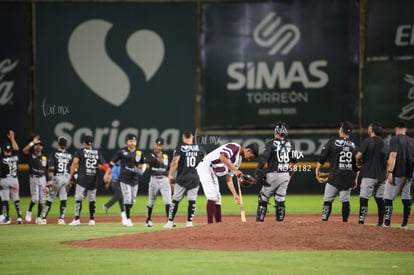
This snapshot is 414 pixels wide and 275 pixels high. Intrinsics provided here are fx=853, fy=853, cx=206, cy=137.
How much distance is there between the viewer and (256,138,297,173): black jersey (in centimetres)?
1736

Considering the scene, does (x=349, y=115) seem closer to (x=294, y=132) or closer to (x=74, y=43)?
(x=294, y=132)

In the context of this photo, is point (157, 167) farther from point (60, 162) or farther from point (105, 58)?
point (105, 58)

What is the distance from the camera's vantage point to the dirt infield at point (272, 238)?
1379 centimetres

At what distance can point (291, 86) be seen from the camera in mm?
32562

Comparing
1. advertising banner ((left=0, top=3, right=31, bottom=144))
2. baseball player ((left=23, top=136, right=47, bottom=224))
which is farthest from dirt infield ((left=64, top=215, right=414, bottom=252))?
advertising banner ((left=0, top=3, right=31, bottom=144))

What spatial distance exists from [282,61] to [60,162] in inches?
524

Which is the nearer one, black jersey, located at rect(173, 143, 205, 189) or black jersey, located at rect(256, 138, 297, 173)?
black jersey, located at rect(256, 138, 297, 173)

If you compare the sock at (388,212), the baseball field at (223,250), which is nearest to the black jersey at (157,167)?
A: the baseball field at (223,250)

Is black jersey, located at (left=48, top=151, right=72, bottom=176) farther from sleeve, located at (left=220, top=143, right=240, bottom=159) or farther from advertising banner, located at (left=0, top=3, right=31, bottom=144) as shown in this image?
advertising banner, located at (left=0, top=3, right=31, bottom=144)

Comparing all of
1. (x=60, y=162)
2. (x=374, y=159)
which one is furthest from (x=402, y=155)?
(x=60, y=162)

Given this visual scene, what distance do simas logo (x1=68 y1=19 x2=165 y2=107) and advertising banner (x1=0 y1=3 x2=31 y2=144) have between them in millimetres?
1813

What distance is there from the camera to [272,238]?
14219mm

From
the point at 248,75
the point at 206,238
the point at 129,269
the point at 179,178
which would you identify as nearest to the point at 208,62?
the point at 248,75

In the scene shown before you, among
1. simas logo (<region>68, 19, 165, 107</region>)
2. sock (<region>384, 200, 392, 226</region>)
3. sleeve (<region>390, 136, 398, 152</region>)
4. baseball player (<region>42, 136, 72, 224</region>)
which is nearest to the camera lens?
sleeve (<region>390, 136, 398, 152</region>)
